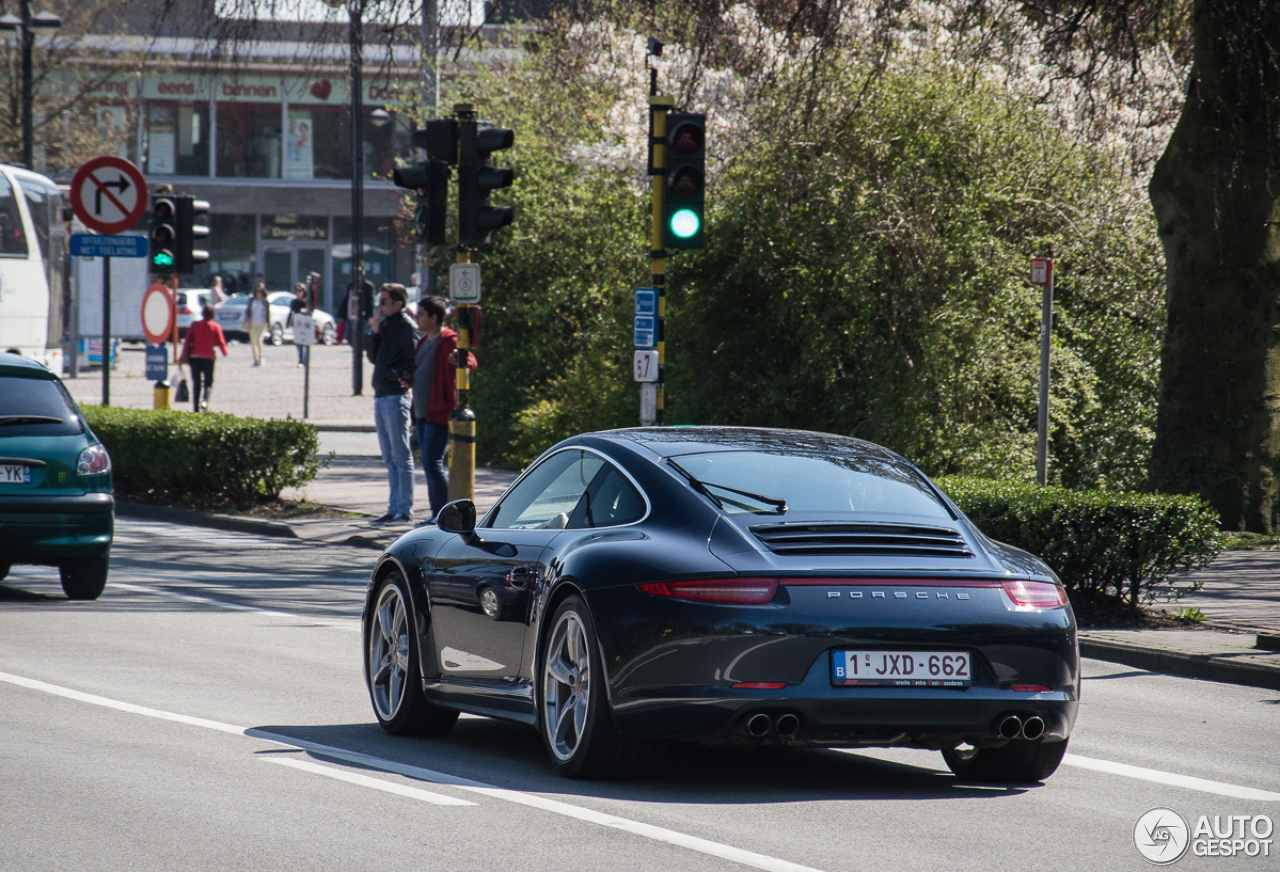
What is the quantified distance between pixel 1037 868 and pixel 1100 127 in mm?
14731

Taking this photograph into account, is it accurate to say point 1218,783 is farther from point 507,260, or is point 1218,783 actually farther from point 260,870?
point 507,260

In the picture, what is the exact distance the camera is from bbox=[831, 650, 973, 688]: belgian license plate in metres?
6.20

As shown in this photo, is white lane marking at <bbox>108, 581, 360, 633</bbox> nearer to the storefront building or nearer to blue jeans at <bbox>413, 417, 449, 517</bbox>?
blue jeans at <bbox>413, 417, 449, 517</bbox>

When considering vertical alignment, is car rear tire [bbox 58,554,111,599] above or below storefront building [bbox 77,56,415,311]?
below

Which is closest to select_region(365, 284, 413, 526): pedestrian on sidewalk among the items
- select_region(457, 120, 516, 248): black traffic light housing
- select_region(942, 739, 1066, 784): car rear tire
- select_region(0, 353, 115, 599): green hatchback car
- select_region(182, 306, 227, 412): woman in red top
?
select_region(457, 120, 516, 248): black traffic light housing

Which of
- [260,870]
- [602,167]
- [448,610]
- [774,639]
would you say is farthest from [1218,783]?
[602,167]

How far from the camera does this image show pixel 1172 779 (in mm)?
7195

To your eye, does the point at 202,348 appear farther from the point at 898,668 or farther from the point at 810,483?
the point at 898,668

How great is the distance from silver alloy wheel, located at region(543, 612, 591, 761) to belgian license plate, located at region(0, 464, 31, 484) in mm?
6681

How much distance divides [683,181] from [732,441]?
7.98 metres

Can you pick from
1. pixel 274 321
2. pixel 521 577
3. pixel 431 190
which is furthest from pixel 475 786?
pixel 274 321

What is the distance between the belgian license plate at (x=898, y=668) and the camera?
6195 mm

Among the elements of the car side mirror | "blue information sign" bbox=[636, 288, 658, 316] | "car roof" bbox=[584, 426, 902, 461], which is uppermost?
"blue information sign" bbox=[636, 288, 658, 316]

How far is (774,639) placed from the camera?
614 cm
